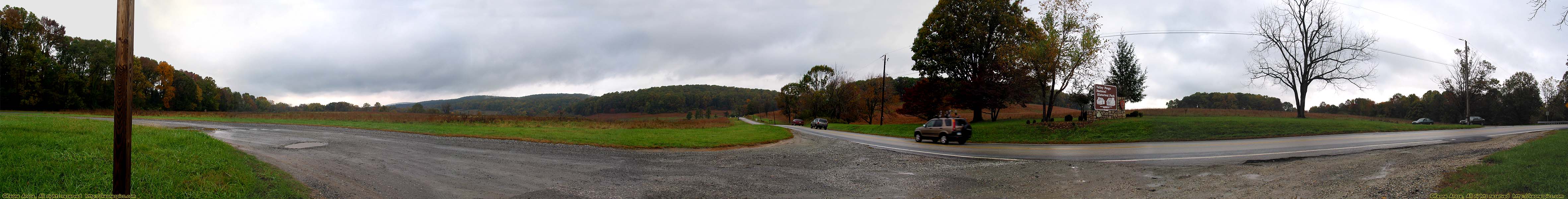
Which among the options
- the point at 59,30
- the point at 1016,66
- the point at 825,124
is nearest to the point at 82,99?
the point at 59,30

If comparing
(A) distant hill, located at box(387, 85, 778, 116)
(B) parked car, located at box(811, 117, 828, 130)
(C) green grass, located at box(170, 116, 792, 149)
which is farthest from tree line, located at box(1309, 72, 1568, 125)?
(A) distant hill, located at box(387, 85, 778, 116)

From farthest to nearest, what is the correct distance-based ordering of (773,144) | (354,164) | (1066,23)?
(1066,23) < (773,144) < (354,164)

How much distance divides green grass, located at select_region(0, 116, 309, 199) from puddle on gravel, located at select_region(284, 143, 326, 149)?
3.72 meters

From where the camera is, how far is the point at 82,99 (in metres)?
48.6

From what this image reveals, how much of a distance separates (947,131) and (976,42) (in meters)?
15.9

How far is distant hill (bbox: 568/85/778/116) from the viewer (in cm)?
9112

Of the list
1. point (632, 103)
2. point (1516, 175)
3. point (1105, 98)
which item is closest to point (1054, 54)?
point (1105, 98)

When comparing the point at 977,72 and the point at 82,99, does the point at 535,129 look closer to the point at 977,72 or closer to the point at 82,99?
the point at 977,72

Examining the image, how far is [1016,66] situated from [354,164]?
2974 centimetres

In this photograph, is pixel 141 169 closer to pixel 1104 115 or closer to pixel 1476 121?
pixel 1104 115

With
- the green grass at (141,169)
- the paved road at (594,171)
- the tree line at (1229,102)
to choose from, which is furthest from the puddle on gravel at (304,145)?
the tree line at (1229,102)

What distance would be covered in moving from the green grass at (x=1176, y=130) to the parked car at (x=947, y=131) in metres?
2.15

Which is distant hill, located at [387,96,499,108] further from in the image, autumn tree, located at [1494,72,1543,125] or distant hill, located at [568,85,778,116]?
autumn tree, located at [1494,72,1543,125]

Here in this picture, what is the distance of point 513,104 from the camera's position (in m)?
95.9
